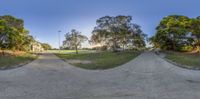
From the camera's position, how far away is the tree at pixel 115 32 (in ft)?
105

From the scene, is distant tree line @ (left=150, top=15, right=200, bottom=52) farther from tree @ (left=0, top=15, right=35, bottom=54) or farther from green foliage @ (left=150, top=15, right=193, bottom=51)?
tree @ (left=0, top=15, right=35, bottom=54)

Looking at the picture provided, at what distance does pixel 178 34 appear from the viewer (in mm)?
35094

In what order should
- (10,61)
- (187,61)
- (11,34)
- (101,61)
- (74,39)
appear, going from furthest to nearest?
(74,39) → (11,34) → (10,61) → (101,61) → (187,61)

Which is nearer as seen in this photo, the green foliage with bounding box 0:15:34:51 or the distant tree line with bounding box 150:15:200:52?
the green foliage with bounding box 0:15:34:51

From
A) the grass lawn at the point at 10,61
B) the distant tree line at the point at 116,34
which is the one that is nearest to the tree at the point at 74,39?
the distant tree line at the point at 116,34

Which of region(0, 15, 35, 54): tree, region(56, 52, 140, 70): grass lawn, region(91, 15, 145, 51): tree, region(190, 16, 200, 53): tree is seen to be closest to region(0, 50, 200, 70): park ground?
region(56, 52, 140, 70): grass lawn

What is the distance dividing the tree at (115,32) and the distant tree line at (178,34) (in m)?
2.84

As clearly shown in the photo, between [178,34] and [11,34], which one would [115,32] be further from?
[11,34]

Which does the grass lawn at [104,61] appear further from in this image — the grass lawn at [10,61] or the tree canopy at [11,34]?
the tree canopy at [11,34]

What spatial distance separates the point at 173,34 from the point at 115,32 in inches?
315

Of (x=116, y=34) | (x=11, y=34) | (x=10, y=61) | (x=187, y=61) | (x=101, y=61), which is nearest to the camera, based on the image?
(x=187, y=61)

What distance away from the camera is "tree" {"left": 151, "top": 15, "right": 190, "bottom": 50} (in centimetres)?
3440

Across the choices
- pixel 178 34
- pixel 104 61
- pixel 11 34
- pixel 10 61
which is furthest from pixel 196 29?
pixel 10 61

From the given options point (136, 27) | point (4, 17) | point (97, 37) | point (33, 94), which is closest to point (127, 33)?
point (136, 27)
